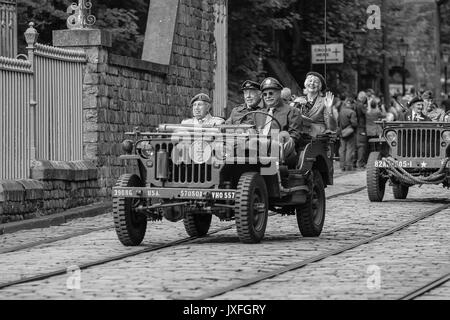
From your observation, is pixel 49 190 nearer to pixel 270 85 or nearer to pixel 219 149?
pixel 270 85

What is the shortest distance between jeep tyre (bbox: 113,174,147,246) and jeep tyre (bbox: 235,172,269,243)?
3.68 ft

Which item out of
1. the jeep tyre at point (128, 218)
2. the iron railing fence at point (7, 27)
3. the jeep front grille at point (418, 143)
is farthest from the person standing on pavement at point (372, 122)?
the jeep tyre at point (128, 218)

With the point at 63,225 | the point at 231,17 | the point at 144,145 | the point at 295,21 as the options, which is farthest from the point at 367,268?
the point at 295,21

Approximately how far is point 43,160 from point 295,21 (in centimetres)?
2519

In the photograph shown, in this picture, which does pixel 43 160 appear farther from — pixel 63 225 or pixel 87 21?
pixel 87 21

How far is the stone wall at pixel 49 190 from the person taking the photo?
18.6 metres

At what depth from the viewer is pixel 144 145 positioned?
15.7 metres

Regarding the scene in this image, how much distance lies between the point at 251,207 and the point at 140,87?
9884 millimetres

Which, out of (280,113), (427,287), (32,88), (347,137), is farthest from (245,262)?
(347,137)

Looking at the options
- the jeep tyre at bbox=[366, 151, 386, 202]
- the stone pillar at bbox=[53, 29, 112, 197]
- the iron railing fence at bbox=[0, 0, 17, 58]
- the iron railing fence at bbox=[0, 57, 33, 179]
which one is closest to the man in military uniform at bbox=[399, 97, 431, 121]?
the jeep tyre at bbox=[366, 151, 386, 202]

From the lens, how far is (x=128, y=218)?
15.3m

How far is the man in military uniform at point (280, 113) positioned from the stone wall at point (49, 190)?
13.1ft

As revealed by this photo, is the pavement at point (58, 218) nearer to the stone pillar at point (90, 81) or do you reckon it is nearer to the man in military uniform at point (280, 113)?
the stone pillar at point (90, 81)

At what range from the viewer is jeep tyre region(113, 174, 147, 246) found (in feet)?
49.8
